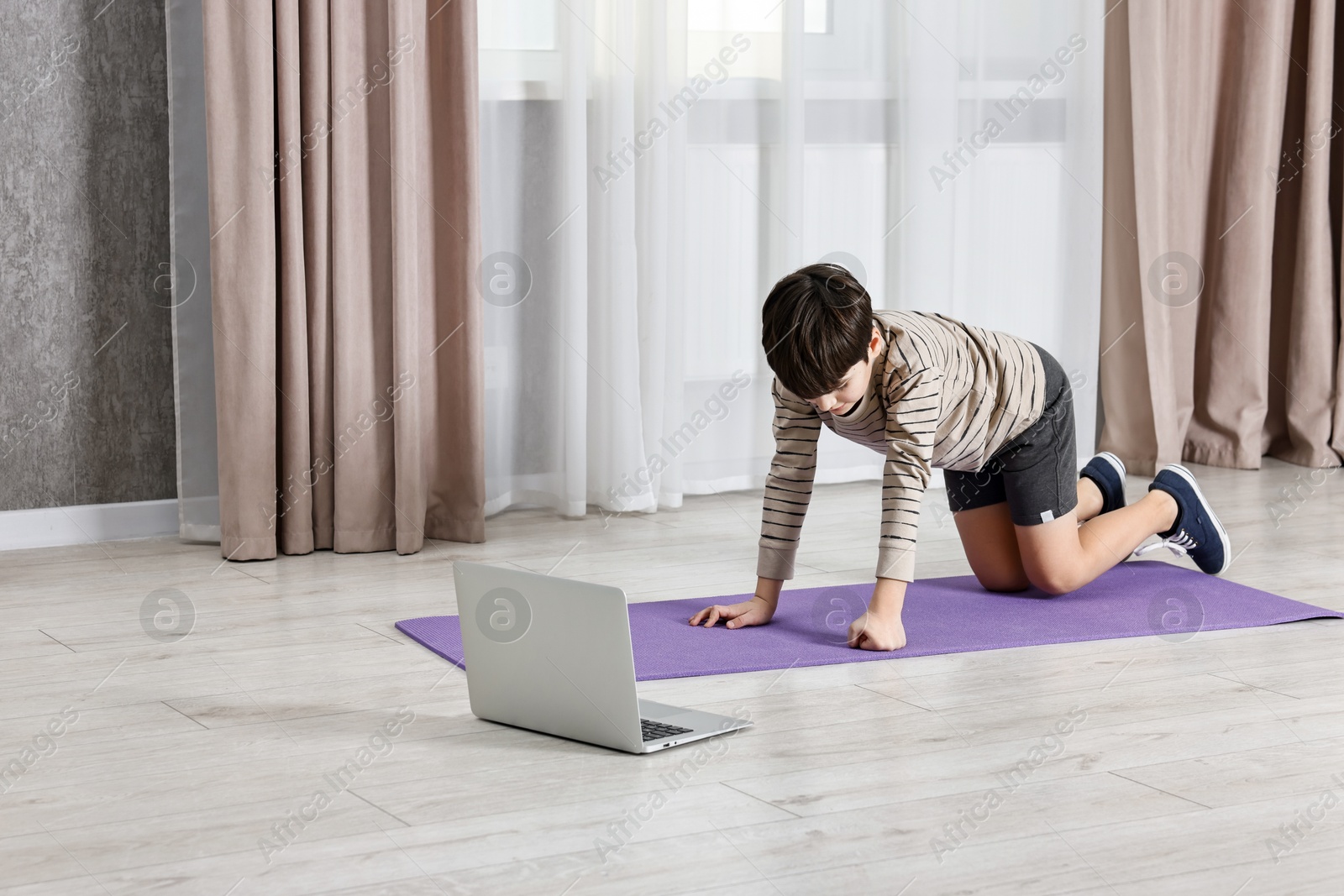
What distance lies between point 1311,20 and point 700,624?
8.16 ft

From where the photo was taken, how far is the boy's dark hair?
5.74ft

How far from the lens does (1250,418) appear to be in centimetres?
360

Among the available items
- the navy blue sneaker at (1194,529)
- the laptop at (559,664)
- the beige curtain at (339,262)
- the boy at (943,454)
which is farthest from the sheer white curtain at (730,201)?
the laptop at (559,664)

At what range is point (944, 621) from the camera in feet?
7.07

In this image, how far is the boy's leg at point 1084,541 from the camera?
88.0 inches

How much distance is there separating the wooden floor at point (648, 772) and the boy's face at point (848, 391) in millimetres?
352

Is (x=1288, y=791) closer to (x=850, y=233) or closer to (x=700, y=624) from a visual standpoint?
(x=700, y=624)

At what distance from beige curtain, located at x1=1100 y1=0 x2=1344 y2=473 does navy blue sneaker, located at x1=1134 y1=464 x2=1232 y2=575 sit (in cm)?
115

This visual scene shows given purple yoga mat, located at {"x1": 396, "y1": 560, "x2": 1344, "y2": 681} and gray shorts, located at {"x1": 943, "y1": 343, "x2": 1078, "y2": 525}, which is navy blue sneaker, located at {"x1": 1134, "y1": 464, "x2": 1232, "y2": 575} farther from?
gray shorts, located at {"x1": 943, "y1": 343, "x2": 1078, "y2": 525}

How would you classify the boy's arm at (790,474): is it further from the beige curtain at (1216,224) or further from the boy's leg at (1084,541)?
the beige curtain at (1216,224)

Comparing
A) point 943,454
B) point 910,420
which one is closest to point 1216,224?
point 943,454

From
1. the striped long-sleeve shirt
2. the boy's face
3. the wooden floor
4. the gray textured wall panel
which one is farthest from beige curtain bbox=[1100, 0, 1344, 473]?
the gray textured wall panel

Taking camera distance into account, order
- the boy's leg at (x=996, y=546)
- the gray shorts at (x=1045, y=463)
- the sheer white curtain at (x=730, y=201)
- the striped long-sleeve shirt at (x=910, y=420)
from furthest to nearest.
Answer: the sheer white curtain at (x=730, y=201) → the boy's leg at (x=996, y=546) → the gray shorts at (x=1045, y=463) → the striped long-sleeve shirt at (x=910, y=420)

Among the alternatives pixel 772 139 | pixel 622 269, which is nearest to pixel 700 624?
pixel 622 269
